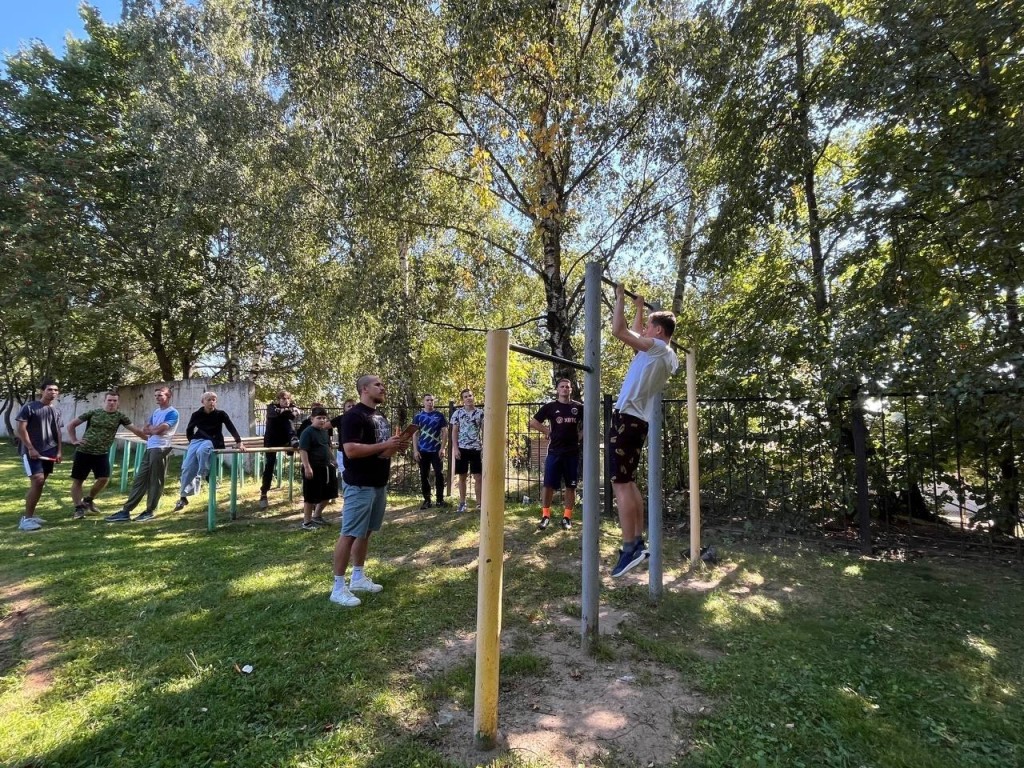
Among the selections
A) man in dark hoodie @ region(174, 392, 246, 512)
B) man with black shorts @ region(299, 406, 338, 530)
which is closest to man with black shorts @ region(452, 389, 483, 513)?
man with black shorts @ region(299, 406, 338, 530)

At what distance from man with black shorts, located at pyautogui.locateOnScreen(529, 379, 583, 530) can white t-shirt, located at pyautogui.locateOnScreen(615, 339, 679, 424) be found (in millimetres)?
2622

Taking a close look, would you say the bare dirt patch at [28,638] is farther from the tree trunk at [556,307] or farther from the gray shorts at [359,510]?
the tree trunk at [556,307]

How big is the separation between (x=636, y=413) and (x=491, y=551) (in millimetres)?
1868

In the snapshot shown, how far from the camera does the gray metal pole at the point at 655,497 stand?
378 cm

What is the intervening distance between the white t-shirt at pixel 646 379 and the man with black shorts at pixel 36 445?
6943mm

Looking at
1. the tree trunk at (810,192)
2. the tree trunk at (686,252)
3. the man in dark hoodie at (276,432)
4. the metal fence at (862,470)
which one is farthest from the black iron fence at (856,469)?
A: the man in dark hoodie at (276,432)

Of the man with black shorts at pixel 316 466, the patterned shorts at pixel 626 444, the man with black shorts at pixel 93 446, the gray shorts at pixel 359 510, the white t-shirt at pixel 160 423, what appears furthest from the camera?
the white t-shirt at pixel 160 423

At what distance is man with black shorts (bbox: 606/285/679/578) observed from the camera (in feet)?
11.8

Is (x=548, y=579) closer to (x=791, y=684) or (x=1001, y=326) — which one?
(x=791, y=684)

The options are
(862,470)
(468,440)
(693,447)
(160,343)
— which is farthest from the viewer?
(160,343)

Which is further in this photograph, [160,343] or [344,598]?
[160,343]

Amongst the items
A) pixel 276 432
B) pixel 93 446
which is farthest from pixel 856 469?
pixel 93 446

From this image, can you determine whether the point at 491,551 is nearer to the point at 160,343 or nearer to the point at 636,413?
the point at 636,413

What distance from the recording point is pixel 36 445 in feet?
20.8
